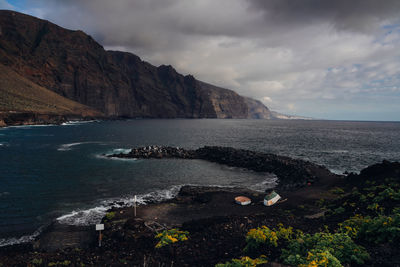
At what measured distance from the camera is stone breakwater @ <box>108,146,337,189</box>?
126ft

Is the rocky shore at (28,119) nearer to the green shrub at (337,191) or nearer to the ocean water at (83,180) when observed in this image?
the ocean water at (83,180)

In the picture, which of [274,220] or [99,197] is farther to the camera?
[99,197]

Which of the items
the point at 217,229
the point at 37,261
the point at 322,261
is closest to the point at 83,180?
the point at 37,261

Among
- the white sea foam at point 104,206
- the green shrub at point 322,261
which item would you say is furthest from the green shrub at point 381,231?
the white sea foam at point 104,206

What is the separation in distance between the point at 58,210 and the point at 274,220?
22184 mm

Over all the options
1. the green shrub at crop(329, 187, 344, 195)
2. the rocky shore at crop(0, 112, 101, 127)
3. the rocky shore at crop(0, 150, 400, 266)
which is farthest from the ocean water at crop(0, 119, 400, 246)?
the rocky shore at crop(0, 112, 101, 127)

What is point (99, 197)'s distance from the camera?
93.6 feet

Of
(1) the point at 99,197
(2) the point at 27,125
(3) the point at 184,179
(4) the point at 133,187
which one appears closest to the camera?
(1) the point at 99,197

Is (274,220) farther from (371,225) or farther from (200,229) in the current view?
(371,225)

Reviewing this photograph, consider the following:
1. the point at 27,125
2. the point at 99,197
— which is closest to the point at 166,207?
the point at 99,197

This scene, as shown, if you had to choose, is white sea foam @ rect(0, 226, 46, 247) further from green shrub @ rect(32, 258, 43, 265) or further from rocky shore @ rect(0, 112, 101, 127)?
rocky shore @ rect(0, 112, 101, 127)

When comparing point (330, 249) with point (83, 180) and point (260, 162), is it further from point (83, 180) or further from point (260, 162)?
point (260, 162)

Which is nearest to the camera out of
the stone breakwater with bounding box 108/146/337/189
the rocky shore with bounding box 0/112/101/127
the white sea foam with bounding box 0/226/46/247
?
the white sea foam with bounding box 0/226/46/247

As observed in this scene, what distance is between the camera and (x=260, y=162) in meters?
48.4
